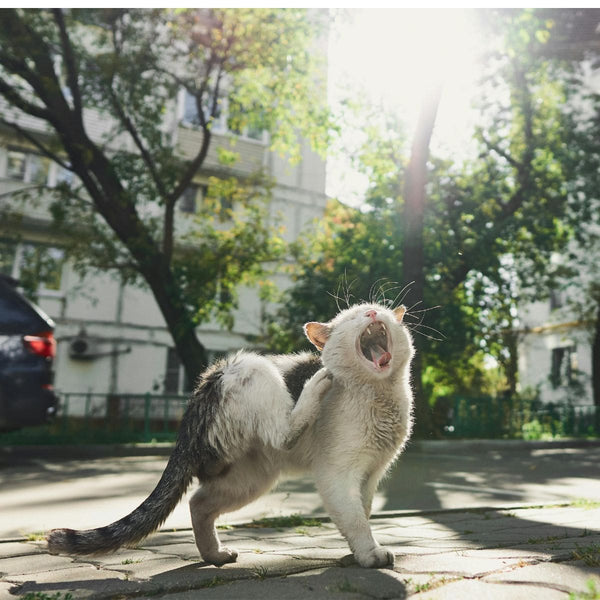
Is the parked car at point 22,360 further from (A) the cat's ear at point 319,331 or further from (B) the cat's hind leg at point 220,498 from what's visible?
(A) the cat's ear at point 319,331

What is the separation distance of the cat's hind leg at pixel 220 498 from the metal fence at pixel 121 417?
997cm

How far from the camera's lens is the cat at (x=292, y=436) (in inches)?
120

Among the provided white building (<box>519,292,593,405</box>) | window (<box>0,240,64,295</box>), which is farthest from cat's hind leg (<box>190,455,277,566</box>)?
white building (<box>519,292,593,405</box>)

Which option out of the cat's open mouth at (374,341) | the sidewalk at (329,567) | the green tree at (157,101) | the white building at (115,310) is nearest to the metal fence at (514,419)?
the green tree at (157,101)

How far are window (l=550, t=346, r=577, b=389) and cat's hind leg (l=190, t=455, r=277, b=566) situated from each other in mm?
20787

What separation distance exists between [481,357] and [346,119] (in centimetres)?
760

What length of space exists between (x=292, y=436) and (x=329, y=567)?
62cm

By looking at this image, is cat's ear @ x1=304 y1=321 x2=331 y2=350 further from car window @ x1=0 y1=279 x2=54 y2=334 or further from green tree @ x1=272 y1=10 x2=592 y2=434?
green tree @ x1=272 y1=10 x2=592 y2=434

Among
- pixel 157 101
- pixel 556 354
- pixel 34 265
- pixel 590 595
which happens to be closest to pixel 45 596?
pixel 590 595

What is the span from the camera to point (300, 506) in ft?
18.4

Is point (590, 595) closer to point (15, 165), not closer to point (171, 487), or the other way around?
point (171, 487)

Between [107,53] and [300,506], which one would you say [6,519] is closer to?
[300,506]

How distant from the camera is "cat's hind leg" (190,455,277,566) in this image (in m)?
3.25

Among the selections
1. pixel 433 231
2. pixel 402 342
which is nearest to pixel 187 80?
pixel 433 231
